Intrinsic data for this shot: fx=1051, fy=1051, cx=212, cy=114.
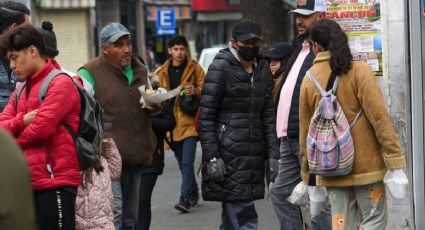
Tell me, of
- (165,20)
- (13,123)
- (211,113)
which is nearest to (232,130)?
(211,113)

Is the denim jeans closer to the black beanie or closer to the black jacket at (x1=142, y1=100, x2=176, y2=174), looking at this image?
the black jacket at (x1=142, y1=100, x2=176, y2=174)

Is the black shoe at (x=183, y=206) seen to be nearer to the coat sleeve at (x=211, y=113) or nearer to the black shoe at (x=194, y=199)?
the black shoe at (x=194, y=199)

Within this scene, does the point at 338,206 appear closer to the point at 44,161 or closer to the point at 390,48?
the point at 390,48

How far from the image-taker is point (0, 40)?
238 inches

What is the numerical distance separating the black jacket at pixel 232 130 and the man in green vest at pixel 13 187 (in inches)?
162

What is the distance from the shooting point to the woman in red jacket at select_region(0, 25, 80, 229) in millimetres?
5910

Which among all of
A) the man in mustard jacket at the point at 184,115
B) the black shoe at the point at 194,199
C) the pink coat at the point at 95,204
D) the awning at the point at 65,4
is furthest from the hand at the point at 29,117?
the awning at the point at 65,4

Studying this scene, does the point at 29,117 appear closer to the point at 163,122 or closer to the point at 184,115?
the point at 163,122

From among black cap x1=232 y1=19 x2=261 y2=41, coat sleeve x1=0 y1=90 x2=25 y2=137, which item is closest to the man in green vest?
coat sleeve x1=0 y1=90 x2=25 y2=137

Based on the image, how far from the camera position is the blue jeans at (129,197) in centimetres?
775

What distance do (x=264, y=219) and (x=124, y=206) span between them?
2.87 meters

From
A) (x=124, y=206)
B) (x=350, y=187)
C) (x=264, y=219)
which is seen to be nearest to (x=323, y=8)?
(x=350, y=187)

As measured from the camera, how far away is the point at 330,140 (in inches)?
255

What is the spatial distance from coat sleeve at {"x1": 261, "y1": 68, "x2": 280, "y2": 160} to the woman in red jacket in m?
1.92
